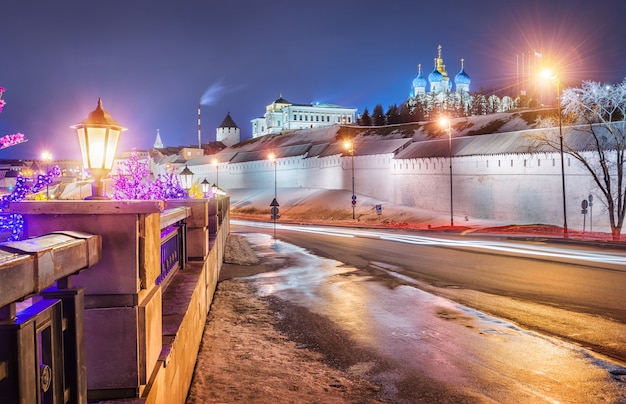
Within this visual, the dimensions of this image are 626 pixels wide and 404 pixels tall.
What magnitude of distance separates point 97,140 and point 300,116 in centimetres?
14227

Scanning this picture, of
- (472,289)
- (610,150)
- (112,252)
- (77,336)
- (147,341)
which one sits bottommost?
(472,289)

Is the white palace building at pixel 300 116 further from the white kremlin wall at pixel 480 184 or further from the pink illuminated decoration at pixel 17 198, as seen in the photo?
the pink illuminated decoration at pixel 17 198

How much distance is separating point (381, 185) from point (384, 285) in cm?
5179

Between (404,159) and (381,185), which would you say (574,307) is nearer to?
(404,159)

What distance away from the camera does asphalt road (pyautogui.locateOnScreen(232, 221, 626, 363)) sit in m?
9.08

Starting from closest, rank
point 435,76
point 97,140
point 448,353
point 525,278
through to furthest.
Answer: point 97,140, point 448,353, point 525,278, point 435,76

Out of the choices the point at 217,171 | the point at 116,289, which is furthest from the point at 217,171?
the point at 116,289

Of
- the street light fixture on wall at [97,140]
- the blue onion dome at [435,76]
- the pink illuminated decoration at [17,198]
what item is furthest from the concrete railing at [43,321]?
the blue onion dome at [435,76]

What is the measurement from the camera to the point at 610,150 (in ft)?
141

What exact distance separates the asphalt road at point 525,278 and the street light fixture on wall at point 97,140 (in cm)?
701

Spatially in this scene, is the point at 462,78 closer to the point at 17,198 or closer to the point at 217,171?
the point at 217,171

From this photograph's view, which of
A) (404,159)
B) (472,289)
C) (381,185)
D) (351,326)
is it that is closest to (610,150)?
(404,159)

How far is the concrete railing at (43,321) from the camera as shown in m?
1.80

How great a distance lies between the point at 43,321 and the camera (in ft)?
6.84
